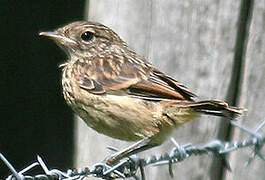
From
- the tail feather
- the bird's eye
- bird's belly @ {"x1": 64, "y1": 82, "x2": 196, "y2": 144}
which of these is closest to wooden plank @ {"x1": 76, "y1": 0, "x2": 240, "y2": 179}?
the bird's eye

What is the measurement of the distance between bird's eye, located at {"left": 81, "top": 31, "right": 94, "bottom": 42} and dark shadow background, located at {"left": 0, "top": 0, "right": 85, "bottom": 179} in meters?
1.10

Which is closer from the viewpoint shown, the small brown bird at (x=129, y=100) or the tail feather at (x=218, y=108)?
the tail feather at (x=218, y=108)

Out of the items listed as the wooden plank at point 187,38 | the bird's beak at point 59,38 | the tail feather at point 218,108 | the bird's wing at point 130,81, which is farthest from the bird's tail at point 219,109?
the bird's beak at point 59,38

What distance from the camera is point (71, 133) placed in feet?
22.9

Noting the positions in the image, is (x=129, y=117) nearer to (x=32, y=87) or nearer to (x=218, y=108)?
(x=218, y=108)

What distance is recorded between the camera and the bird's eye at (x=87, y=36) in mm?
5793

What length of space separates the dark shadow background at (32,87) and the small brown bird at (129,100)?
1.51m

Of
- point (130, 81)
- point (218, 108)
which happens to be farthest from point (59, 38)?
point (218, 108)

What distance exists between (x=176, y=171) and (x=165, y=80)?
85 cm

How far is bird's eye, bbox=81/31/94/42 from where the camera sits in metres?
5.79

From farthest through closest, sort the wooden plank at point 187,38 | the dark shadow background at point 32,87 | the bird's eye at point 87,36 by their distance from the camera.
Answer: the dark shadow background at point 32,87
the bird's eye at point 87,36
the wooden plank at point 187,38

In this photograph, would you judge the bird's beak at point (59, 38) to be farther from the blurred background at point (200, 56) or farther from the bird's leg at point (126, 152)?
the bird's leg at point (126, 152)

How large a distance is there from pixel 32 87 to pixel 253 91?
247cm

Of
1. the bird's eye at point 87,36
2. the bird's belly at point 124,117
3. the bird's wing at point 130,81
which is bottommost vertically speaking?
the bird's belly at point 124,117
